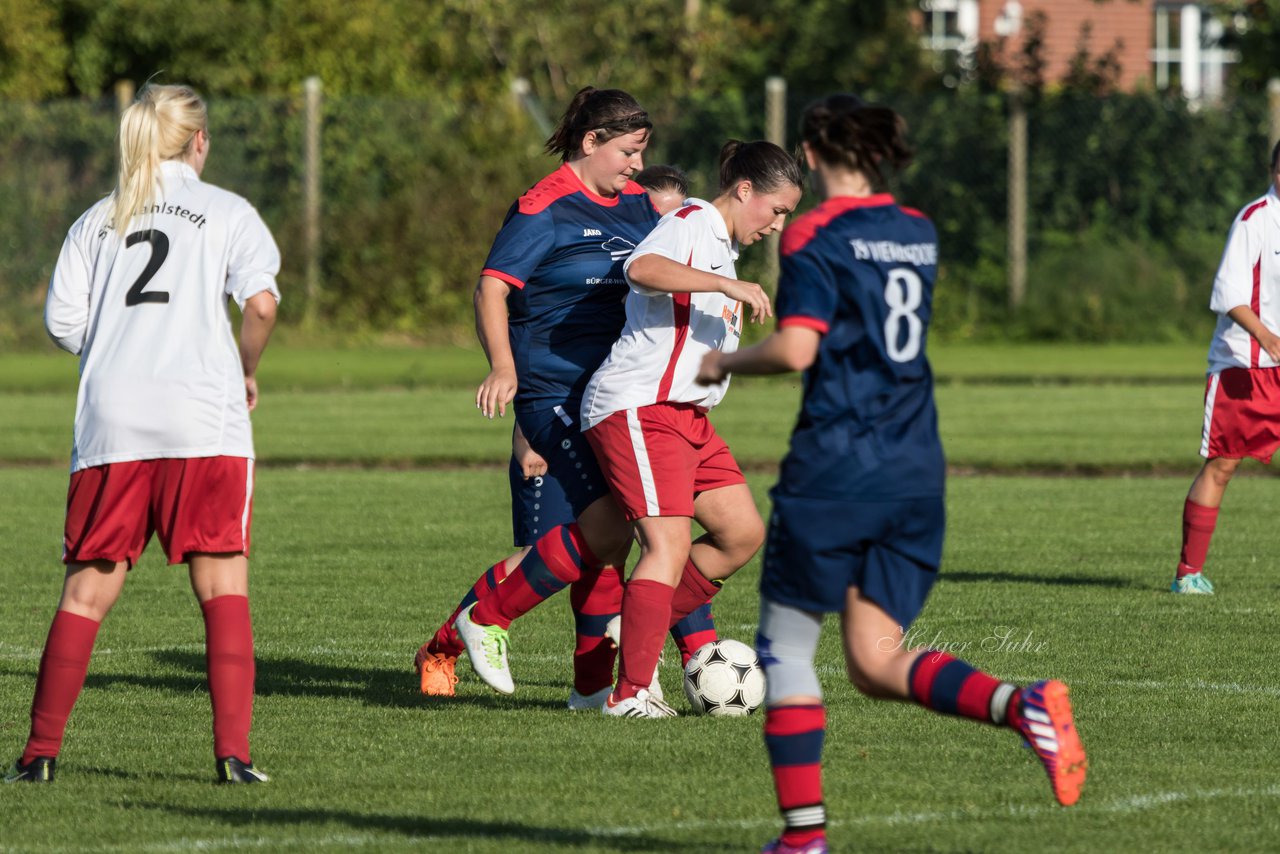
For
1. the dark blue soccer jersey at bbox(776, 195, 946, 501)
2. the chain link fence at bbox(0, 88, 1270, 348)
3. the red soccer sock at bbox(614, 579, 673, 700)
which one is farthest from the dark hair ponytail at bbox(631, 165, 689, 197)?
the chain link fence at bbox(0, 88, 1270, 348)

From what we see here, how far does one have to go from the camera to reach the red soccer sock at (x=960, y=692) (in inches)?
195

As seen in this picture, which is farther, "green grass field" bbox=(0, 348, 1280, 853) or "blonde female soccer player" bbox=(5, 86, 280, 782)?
"blonde female soccer player" bbox=(5, 86, 280, 782)

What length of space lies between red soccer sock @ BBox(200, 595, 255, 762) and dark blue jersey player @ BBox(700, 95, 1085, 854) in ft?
5.37

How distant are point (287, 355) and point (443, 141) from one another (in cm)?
382

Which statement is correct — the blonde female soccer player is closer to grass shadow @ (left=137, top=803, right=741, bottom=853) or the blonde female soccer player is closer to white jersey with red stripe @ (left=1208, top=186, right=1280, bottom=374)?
grass shadow @ (left=137, top=803, right=741, bottom=853)

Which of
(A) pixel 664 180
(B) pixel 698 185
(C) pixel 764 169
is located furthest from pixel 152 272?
(B) pixel 698 185

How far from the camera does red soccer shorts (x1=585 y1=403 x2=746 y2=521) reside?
6664mm

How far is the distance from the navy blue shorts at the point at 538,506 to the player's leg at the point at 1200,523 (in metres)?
3.65

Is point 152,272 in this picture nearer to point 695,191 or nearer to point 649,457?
point 649,457

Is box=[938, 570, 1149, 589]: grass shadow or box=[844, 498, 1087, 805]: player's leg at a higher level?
box=[844, 498, 1087, 805]: player's leg

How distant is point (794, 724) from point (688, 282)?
1.88 m

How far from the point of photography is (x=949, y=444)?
659 inches

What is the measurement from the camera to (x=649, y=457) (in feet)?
21.8

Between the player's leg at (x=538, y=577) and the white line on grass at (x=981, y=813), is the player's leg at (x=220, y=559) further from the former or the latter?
the player's leg at (x=538, y=577)
